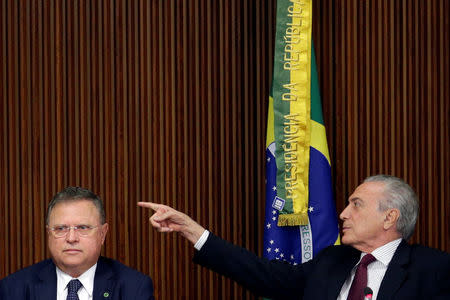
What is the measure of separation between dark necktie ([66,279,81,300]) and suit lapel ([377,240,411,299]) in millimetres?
1102

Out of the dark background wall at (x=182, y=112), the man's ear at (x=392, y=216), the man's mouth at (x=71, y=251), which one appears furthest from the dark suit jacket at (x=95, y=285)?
the dark background wall at (x=182, y=112)

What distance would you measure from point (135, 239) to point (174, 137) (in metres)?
0.60

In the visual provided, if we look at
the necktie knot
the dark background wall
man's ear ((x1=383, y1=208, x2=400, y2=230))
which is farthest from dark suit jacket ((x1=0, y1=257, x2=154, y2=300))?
the dark background wall

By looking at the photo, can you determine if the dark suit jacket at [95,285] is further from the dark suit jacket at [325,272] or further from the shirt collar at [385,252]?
the shirt collar at [385,252]

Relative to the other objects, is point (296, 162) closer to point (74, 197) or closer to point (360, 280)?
point (360, 280)

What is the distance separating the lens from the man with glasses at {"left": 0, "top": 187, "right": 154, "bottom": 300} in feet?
7.71

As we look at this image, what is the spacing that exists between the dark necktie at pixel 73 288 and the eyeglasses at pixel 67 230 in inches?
7.1

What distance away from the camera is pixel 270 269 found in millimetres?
2609

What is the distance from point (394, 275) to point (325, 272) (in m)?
0.28

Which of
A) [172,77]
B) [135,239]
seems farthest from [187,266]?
[172,77]

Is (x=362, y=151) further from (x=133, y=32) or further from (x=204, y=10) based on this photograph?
(x=133, y=32)

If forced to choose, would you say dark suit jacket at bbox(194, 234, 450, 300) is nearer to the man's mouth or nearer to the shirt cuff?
the shirt cuff

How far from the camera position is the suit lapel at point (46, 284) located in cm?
235

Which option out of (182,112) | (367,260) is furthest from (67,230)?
(182,112)
